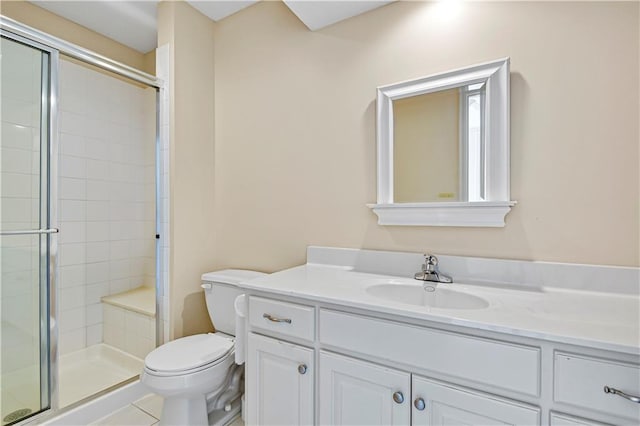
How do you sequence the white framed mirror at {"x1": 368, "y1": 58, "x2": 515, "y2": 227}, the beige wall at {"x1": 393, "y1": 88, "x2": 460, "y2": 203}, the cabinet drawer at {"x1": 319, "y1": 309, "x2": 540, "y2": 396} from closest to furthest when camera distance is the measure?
the cabinet drawer at {"x1": 319, "y1": 309, "x2": 540, "y2": 396} → the white framed mirror at {"x1": 368, "y1": 58, "x2": 515, "y2": 227} → the beige wall at {"x1": 393, "y1": 88, "x2": 460, "y2": 203}

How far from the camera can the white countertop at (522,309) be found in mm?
719

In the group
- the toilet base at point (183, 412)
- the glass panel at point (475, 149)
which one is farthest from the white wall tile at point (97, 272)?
the glass panel at point (475, 149)

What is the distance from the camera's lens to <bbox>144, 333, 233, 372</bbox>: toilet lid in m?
1.35

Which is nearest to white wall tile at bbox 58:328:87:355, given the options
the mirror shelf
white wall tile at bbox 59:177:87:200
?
white wall tile at bbox 59:177:87:200

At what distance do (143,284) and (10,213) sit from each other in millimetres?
1191

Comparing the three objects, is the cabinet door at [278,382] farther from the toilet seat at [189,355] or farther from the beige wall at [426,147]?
the beige wall at [426,147]

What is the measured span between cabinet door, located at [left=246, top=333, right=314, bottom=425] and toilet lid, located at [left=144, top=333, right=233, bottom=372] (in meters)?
0.32

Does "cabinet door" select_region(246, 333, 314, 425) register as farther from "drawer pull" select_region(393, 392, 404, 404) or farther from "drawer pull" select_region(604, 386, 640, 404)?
"drawer pull" select_region(604, 386, 640, 404)

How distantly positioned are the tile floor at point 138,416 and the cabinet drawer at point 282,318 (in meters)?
0.79

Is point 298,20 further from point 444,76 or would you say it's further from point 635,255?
point 635,255

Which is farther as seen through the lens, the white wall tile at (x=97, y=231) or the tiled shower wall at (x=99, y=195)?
the white wall tile at (x=97, y=231)

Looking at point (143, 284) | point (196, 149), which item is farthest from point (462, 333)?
point (143, 284)

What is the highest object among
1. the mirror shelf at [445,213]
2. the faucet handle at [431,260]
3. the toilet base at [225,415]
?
the mirror shelf at [445,213]

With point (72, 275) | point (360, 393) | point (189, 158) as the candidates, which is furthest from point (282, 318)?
point (72, 275)
